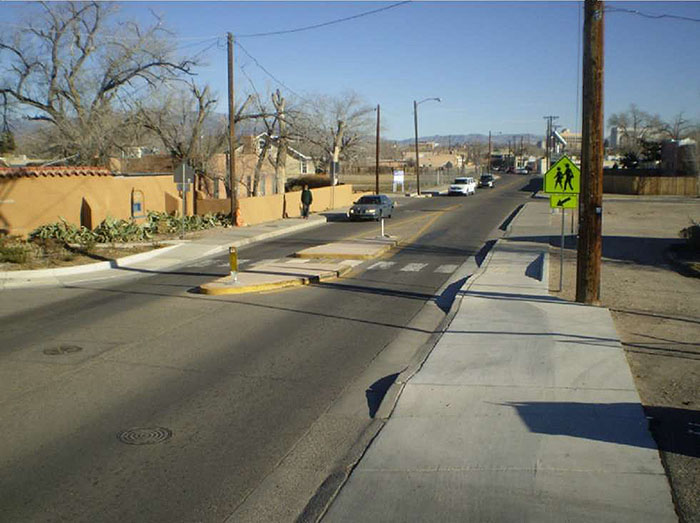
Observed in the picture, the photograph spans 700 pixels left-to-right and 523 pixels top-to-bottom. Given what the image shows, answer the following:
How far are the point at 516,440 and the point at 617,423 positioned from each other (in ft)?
3.93

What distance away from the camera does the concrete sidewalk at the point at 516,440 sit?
18.7 feet

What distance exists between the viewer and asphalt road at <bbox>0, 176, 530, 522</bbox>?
20.3 ft

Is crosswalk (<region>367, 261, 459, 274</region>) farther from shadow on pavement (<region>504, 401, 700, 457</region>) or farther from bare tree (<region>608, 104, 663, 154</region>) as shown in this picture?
bare tree (<region>608, 104, 663, 154</region>)

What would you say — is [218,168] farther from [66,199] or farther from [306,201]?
[66,199]

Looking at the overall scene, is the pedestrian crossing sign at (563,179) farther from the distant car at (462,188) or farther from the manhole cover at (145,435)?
the distant car at (462,188)

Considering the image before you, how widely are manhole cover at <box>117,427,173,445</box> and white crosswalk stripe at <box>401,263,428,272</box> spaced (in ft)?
44.5

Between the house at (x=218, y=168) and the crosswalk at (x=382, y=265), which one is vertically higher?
the house at (x=218, y=168)

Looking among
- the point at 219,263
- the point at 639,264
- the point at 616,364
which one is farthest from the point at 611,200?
the point at 616,364

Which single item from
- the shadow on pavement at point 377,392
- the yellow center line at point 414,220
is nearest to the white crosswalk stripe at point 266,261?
the yellow center line at point 414,220

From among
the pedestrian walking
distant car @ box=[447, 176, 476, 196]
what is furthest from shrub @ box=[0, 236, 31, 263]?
distant car @ box=[447, 176, 476, 196]

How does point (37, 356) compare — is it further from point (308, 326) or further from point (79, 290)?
point (79, 290)

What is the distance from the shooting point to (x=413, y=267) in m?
21.4

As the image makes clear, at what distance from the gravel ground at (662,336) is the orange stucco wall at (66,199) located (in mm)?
16882

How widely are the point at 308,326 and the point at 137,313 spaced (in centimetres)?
366
